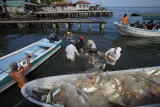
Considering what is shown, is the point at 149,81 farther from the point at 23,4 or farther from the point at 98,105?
the point at 23,4

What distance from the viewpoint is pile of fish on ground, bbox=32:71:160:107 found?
336 centimetres

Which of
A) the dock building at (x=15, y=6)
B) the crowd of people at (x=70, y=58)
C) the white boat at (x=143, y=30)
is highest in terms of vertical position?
the dock building at (x=15, y=6)

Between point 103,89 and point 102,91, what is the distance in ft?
0.38

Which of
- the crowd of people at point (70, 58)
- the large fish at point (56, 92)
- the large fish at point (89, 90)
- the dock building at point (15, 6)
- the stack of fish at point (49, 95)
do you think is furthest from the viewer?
the dock building at point (15, 6)

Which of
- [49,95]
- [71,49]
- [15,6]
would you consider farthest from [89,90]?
[15,6]

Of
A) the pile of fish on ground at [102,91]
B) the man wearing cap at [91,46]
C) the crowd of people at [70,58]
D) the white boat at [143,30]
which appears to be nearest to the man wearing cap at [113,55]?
the crowd of people at [70,58]

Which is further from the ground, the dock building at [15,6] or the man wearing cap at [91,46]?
the dock building at [15,6]

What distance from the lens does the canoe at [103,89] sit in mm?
3363

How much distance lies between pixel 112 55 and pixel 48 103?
14.4ft

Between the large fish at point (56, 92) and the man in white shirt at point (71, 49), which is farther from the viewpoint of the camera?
the man in white shirt at point (71, 49)

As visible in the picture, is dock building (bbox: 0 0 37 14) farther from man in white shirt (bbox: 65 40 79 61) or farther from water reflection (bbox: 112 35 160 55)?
water reflection (bbox: 112 35 160 55)

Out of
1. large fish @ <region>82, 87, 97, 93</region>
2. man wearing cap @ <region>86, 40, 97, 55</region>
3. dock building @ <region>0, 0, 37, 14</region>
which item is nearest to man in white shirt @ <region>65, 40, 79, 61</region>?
man wearing cap @ <region>86, 40, 97, 55</region>

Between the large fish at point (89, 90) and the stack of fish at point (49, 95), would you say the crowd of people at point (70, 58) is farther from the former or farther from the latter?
the large fish at point (89, 90)

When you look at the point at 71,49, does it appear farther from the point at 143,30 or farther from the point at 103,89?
the point at 143,30
